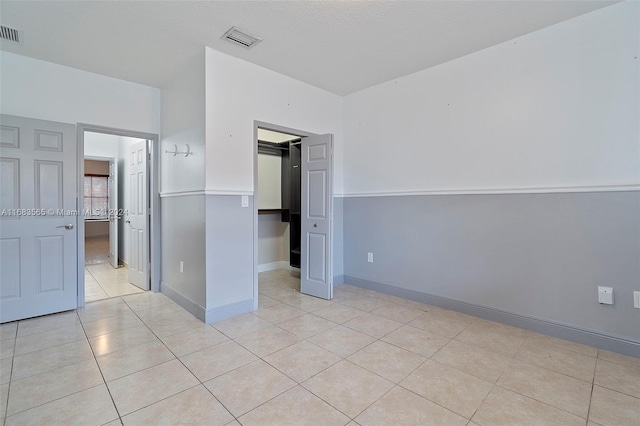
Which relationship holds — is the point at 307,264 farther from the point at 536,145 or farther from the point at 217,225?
the point at 536,145

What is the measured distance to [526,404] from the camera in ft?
5.66

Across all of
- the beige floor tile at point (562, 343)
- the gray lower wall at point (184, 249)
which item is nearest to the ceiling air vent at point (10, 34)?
the gray lower wall at point (184, 249)

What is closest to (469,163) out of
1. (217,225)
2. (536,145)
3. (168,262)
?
(536,145)

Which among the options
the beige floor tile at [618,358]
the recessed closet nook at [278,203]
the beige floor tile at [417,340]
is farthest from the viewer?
the recessed closet nook at [278,203]

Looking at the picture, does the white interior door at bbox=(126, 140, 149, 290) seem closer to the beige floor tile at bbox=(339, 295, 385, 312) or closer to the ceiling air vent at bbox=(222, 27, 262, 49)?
the ceiling air vent at bbox=(222, 27, 262, 49)

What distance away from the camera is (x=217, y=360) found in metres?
2.20

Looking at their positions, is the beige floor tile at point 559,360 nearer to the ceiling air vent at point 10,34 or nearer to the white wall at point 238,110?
the white wall at point 238,110

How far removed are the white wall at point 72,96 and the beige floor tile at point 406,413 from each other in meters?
3.94

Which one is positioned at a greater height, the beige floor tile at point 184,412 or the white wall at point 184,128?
the white wall at point 184,128

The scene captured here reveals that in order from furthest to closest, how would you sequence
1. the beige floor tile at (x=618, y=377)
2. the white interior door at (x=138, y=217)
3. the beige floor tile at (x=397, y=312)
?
the white interior door at (x=138, y=217), the beige floor tile at (x=397, y=312), the beige floor tile at (x=618, y=377)

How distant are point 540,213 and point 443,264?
1.04m

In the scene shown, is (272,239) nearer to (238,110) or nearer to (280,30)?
(238,110)

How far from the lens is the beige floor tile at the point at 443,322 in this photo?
2705mm

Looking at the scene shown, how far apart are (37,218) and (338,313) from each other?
129 inches
